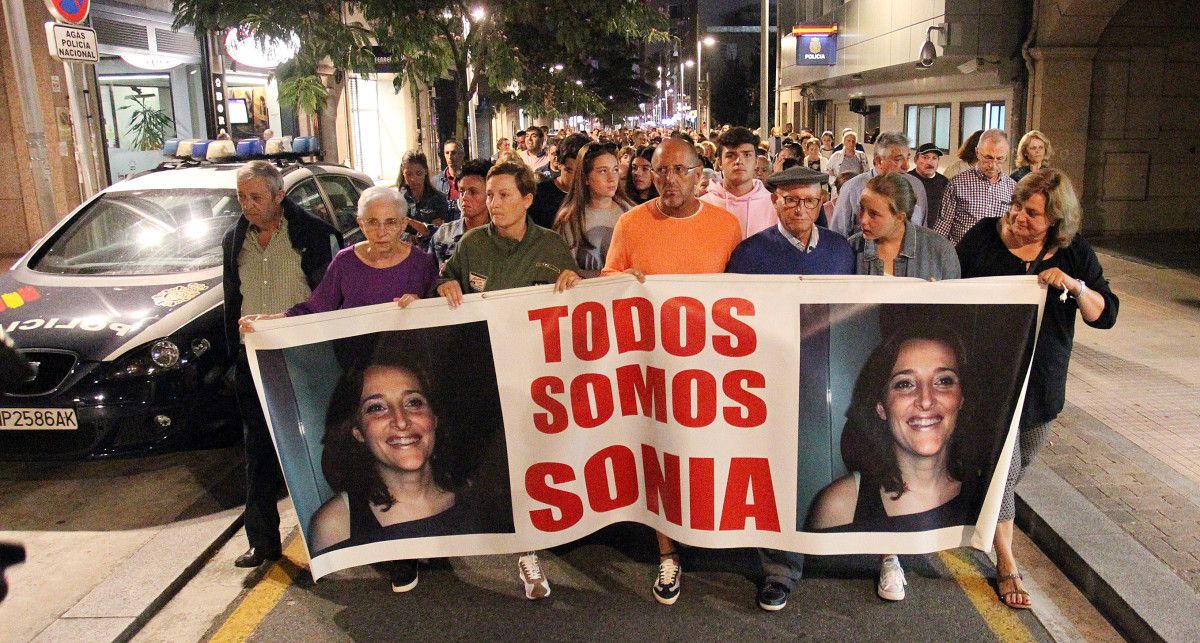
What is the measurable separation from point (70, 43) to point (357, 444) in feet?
21.3

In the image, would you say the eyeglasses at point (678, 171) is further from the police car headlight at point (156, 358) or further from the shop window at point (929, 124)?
the shop window at point (929, 124)

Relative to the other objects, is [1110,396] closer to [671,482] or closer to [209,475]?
[671,482]

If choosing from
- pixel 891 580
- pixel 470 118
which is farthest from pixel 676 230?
pixel 470 118

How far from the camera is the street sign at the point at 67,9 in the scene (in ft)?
28.4

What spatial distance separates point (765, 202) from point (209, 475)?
3.64 meters

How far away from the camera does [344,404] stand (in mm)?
4062

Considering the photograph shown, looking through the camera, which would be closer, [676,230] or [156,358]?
[676,230]

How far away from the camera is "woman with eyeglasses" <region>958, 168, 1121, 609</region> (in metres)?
4.02

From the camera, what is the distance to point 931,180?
8.30 m

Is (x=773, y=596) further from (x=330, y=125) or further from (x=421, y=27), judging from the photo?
(x=330, y=125)

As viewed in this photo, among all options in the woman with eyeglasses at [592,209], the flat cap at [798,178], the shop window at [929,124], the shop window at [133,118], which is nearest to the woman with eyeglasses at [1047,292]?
the flat cap at [798,178]

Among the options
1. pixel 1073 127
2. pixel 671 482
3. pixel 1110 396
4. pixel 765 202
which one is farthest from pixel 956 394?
pixel 1073 127

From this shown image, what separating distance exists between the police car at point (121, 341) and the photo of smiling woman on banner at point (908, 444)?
131 inches

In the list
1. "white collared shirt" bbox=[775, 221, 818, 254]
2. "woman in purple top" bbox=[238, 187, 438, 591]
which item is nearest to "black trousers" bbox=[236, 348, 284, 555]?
"woman in purple top" bbox=[238, 187, 438, 591]
